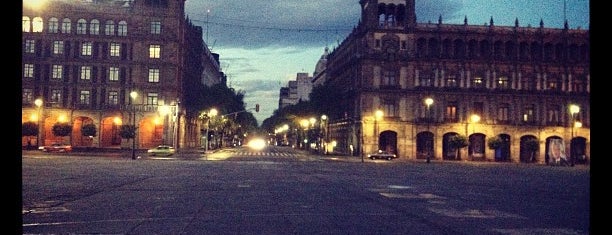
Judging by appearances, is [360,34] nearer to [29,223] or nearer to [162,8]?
[162,8]

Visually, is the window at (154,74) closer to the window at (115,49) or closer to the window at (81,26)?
the window at (115,49)

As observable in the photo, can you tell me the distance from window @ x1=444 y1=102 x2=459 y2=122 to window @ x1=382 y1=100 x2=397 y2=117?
7619 mm

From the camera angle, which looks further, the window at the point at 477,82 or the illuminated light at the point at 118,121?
the illuminated light at the point at 118,121

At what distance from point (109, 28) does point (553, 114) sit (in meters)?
68.7

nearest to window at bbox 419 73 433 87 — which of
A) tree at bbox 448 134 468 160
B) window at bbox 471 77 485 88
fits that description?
window at bbox 471 77 485 88

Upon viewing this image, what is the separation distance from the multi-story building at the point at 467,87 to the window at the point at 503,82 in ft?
0.49

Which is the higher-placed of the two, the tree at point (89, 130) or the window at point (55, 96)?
the window at point (55, 96)

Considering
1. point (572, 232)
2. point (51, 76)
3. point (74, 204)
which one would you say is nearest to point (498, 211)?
point (572, 232)

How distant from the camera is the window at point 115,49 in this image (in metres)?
82.7

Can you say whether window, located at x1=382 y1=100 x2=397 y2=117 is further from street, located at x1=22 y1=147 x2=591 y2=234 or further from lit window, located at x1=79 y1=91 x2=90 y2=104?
street, located at x1=22 y1=147 x2=591 y2=234

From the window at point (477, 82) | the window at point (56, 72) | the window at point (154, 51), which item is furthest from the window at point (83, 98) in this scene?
the window at point (477, 82)

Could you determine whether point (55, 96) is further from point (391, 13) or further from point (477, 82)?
point (477, 82)
